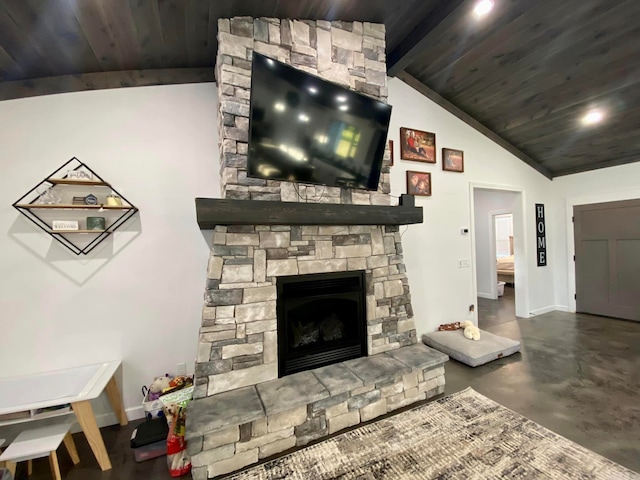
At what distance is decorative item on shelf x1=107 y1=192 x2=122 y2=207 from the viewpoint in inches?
80.4

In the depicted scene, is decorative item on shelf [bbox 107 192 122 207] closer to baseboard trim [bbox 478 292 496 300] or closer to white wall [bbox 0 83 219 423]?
white wall [bbox 0 83 219 423]

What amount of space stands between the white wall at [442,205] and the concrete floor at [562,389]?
0.76 m

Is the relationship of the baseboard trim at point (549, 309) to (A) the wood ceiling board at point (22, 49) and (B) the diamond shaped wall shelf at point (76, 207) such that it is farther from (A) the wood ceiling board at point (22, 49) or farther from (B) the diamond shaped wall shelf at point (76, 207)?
(A) the wood ceiling board at point (22, 49)

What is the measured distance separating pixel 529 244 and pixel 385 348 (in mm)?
3671

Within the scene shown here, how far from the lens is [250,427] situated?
166 centimetres

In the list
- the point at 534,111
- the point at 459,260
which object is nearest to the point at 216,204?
the point at 459,260

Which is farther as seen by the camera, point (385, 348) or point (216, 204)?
point (385, 348)

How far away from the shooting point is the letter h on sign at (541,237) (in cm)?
452

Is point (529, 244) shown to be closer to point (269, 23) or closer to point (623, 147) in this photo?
point (623, 147)

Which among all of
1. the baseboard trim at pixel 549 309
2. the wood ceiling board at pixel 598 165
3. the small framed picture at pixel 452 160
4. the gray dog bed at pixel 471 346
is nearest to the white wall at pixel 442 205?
the small framed picture at pixel 452 160

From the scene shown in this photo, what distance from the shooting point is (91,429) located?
161 centimetres

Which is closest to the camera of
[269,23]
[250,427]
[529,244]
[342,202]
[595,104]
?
[250,427]

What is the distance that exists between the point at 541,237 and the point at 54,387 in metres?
6.44

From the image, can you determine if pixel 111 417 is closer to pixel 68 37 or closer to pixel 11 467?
pixel 11 467
